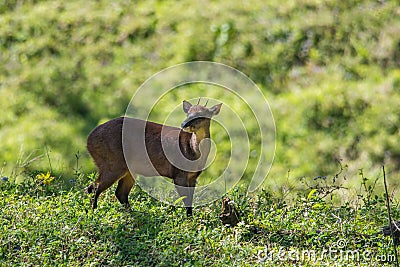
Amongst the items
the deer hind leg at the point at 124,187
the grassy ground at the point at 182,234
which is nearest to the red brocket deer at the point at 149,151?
the deer hind leg at the point at 124,187

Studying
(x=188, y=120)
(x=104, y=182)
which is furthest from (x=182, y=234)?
(x=188, y=120)

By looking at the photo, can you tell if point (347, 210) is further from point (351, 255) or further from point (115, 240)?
point (115, 240)

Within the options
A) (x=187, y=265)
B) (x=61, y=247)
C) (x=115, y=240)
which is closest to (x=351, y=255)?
(x=187, y=265)

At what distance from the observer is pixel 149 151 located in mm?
7875

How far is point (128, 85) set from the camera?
522 inches

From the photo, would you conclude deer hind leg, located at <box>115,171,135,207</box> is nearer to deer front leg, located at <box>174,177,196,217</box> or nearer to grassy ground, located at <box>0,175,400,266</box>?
grassy ground, located at <box>0,175,400,266</box>

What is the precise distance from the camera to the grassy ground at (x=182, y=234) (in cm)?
634

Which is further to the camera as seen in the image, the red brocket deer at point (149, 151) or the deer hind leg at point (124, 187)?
the deer hind leg at point (124, 187)

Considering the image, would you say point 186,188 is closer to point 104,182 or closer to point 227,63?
point 104,182

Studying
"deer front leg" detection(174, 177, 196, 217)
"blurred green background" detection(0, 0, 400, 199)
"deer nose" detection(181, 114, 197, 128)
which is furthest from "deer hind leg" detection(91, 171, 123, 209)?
"blurred green background" detection(0, 0, 400, 199)

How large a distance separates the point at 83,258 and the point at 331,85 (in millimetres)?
7099

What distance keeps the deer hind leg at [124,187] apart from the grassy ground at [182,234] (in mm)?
126

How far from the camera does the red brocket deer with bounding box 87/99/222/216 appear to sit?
7590mm

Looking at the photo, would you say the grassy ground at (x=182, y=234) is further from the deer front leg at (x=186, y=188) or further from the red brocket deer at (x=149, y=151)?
the red brocket deer at (x=149, y=151)
